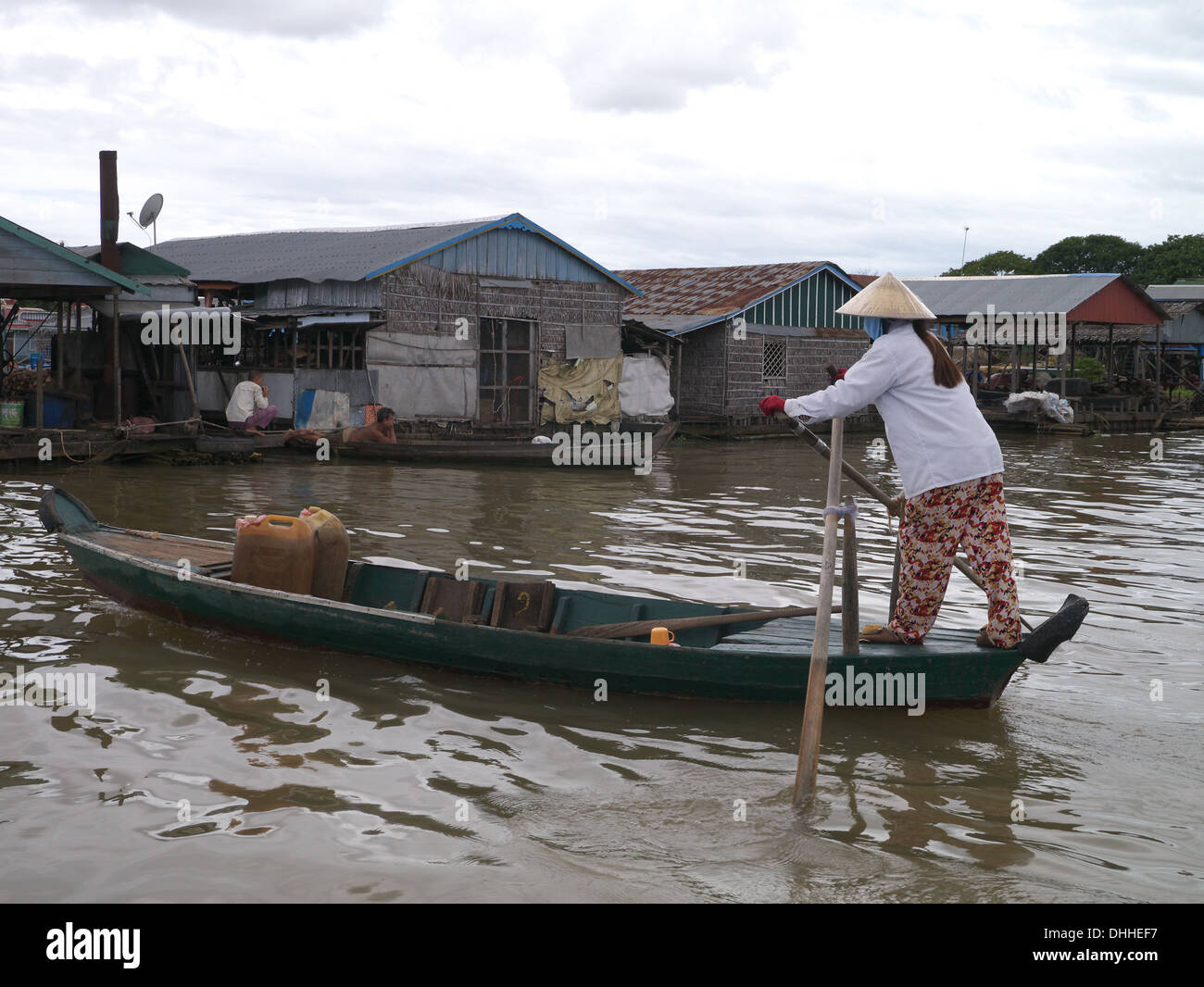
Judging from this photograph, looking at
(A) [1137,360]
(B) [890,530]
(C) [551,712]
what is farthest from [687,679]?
(A) [1137,360]

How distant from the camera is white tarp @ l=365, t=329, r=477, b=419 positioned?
1925cm

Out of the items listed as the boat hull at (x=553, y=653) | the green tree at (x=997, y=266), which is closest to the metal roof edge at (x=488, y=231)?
the boat hull at (x=553, y=653)

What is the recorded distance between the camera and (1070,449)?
23.0 metres

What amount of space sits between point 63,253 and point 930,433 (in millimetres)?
14354

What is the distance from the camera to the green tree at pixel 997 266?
170 ft

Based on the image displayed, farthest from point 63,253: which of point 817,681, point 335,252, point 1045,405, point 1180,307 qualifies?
point 1180,307

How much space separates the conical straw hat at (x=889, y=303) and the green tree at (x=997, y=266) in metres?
48.6

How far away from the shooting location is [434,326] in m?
19.8

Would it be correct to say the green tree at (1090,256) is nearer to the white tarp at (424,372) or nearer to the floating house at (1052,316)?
the floating house at (1052,316)

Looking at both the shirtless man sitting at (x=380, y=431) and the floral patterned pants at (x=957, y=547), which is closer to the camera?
the floral patterned pants at (x=957, y=547)

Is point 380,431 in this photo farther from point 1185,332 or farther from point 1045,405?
point 1185,332

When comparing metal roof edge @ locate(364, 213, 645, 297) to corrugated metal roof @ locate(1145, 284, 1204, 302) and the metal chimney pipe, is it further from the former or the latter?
corrugated metal roof @ locate(1145, 284, 1204, 302)
